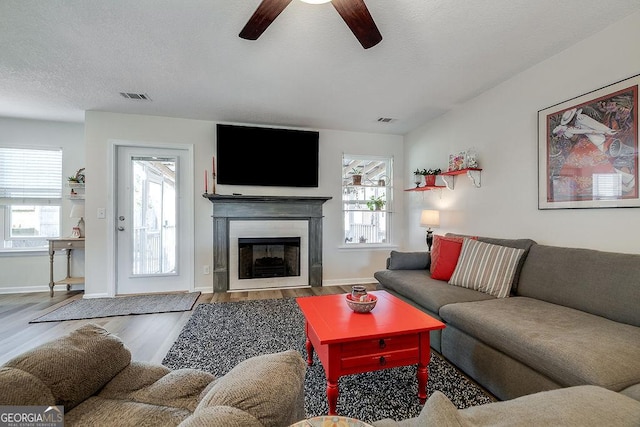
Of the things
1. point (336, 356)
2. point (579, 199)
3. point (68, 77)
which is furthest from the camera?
point (68, 77)

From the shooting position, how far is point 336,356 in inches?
55.9

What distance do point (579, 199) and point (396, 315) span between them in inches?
69.1

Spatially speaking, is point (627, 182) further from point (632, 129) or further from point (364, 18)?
point (364, 18)

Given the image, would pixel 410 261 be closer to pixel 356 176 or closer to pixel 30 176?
pixel 356 176

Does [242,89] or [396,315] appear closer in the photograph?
[396,315]

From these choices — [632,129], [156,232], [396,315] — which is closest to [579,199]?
[632,129]

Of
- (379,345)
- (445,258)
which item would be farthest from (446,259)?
(379,345)

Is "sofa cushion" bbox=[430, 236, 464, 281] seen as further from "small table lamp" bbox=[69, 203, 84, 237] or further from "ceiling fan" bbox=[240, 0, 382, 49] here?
"small table lamp" bbox=[69, 203, 84, 237]

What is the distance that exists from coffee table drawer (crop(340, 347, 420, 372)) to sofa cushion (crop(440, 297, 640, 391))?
0.49 m

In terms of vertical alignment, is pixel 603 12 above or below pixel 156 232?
above

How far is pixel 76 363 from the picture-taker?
86 cm

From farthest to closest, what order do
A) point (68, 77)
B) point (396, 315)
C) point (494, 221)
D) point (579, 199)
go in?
point (494, 221)
point (68, 77)
point (579, 199)
point (396, 315)

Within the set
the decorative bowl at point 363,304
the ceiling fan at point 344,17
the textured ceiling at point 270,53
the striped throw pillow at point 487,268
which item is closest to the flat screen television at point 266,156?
the textured ceiling at point 270,53
